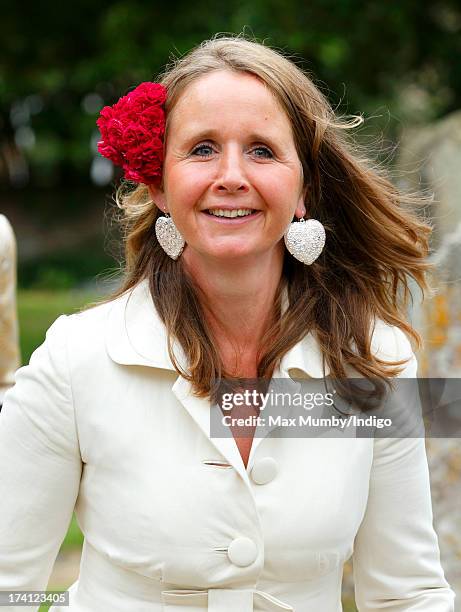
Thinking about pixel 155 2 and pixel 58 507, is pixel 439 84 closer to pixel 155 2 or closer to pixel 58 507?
pixel 155 2

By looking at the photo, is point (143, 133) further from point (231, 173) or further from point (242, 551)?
point (242, 551)

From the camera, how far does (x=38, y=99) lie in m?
18.4

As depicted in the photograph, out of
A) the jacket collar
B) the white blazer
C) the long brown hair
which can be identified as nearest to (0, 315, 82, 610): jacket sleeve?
the white blazer

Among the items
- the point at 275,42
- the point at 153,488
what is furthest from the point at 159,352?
the point at 275,42

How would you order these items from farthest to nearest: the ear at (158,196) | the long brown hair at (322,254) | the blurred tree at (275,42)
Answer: the blurred tree at (275,42) < the ear at (158,196) < the long brown hair at (322,254)

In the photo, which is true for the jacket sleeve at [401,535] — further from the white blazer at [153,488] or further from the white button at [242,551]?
the white button at [242,551]

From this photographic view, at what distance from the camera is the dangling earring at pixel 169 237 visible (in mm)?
2385

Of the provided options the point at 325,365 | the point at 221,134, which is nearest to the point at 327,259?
the point at 325,365

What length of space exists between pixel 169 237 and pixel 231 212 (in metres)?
0.27

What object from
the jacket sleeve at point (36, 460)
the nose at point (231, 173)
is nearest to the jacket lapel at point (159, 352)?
the jacket sleeve at point (36, 460)

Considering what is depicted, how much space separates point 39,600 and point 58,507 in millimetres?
214

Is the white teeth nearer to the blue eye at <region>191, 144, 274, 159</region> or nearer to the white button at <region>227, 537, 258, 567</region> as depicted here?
the blue eye at <region>191, 144, 274, 159</region>

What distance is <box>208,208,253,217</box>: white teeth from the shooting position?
85.3 inches

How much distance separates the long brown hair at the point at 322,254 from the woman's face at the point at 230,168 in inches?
2.2
